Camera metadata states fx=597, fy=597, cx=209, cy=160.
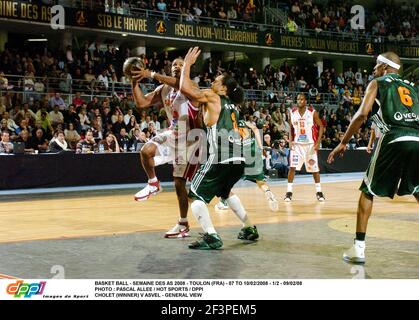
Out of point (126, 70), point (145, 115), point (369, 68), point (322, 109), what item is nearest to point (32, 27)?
point (145, 115)

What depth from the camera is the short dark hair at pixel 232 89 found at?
698cm

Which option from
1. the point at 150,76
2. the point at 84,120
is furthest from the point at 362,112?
the point at 84,120

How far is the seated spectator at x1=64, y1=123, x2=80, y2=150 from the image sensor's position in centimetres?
A: 1762

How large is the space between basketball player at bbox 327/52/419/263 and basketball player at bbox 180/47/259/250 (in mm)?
1381

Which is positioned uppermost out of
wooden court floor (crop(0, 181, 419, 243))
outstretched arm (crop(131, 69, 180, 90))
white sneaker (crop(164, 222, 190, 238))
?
outstretched arm (crop(131, 69, 180, 90))

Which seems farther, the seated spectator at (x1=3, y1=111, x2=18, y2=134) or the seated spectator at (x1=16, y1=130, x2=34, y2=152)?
the seated spectator at (x1=3, y1=111, x2=18, y2=134)

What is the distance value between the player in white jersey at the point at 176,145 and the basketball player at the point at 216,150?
2.86ft

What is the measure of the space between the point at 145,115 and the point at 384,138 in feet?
50.1

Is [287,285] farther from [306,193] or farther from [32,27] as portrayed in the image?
[32,27]

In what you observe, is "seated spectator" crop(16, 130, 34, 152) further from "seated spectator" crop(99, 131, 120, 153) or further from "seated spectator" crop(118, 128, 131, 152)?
"seated spectator" crop(118, 128, 131, 152)

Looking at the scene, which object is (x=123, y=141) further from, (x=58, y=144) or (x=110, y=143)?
(x=58, y=144)

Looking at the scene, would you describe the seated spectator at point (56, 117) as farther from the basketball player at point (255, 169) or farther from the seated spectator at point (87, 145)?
the basketball player at point (255, 169)

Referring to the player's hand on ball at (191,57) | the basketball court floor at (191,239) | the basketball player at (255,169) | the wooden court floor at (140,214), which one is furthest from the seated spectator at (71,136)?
the player's hand on ball at (191,57)

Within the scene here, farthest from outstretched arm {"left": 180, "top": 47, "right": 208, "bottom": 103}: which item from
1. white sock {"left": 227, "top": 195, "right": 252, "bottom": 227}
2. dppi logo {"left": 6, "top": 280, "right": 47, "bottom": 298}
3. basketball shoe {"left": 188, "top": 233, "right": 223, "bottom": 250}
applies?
dppi logo {"left": 6, "top": 280, "right": 47, "bottom": 298}
